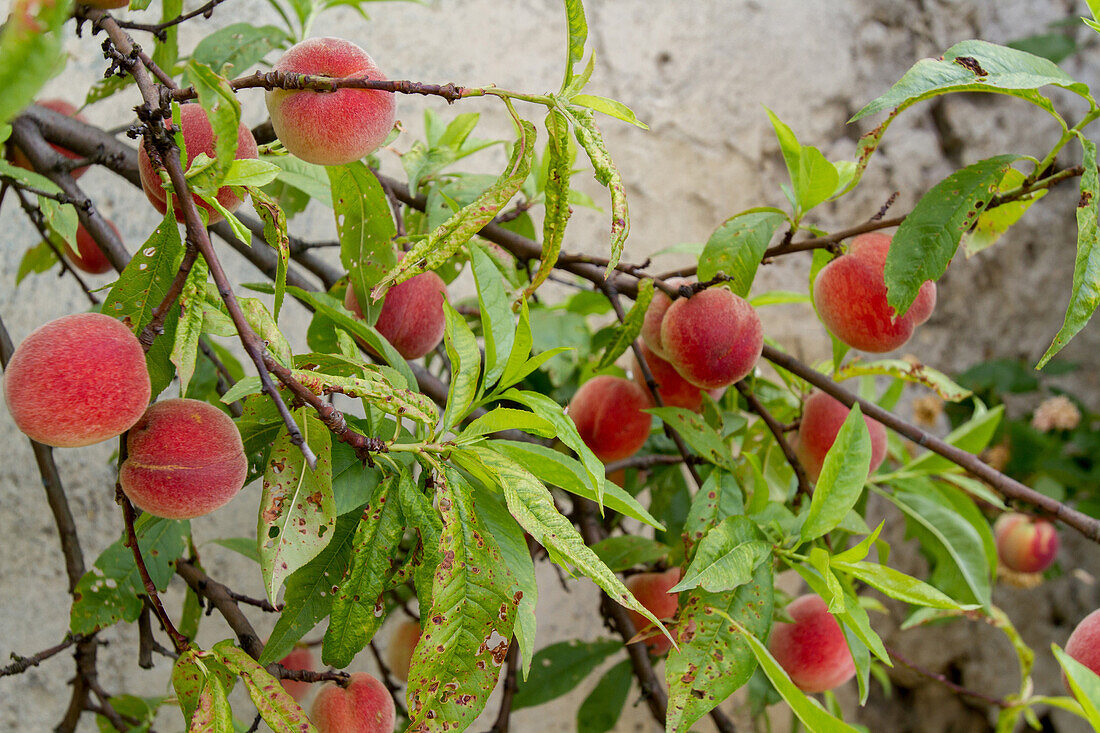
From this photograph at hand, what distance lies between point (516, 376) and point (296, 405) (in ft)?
0.47

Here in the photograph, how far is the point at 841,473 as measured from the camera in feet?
2.06

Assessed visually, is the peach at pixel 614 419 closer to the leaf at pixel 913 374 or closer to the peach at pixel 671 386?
the peach at pixel 671 386

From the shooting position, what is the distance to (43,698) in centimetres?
95

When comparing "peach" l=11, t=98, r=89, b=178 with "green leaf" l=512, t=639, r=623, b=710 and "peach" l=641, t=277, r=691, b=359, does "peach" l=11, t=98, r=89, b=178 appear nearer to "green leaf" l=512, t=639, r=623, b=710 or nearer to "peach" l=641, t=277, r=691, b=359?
"peach" l=641, t=277, r=691, b=359

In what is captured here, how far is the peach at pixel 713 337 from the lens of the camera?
66cm

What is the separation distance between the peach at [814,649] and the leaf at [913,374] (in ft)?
0.78

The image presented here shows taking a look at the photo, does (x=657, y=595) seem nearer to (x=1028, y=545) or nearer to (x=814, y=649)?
(x=814, y=649)

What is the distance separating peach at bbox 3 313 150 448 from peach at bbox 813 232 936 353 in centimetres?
54

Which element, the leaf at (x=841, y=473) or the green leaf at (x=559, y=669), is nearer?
the leaf at (x=841, y=473)

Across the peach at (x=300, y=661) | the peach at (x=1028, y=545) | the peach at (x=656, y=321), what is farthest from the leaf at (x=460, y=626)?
the peach at (x=1028, y=545)

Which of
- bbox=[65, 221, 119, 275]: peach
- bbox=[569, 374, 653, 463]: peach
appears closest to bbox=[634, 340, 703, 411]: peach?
bbox=[569, 374, 653, 463]: peach

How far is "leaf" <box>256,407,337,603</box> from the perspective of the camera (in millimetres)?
459

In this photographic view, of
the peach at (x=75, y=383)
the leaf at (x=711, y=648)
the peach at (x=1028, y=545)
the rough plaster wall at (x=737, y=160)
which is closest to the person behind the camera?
the peach at (x=75, y=383)

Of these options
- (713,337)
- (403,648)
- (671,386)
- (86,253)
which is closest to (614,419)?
(671,386)
